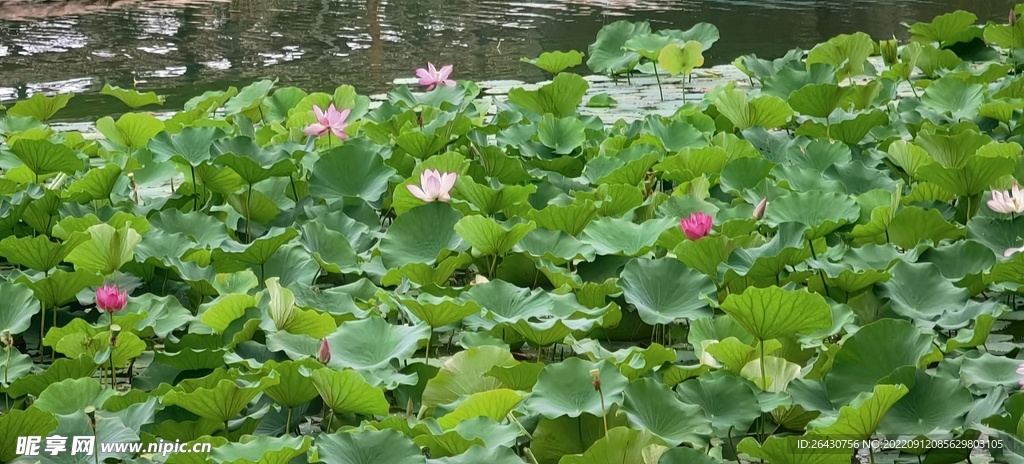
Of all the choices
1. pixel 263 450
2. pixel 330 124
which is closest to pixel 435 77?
pixel 330 124

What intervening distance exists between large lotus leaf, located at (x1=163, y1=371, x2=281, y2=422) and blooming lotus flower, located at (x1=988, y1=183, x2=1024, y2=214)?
4.22ft

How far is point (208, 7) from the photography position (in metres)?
7.66

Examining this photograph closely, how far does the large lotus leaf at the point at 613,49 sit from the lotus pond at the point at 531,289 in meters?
1.12

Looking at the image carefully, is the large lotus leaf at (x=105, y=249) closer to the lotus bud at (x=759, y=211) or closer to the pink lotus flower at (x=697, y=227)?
the pink lotus flower at (x=697, y=227)

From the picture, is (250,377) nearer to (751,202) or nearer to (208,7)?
(751,202)

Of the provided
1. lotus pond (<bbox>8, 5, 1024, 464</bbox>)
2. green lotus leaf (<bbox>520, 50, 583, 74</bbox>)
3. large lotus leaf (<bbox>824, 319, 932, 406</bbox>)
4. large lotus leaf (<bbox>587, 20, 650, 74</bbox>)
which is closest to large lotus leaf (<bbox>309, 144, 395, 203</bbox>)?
lotus pond (<bbox>8, 5, 1024, 464</bbox>)

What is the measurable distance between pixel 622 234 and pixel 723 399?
1.96 ft

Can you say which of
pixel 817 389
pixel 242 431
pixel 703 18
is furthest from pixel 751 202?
pixel 703 18

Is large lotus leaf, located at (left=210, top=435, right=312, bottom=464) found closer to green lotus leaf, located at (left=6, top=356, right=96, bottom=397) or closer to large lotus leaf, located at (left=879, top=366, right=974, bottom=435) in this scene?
green lotus leaf, located at (left=6, top=356, right=96, bottom=397)

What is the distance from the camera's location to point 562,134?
2.66 metres

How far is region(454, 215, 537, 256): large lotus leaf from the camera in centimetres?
177

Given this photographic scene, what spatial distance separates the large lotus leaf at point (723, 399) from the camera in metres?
1.32

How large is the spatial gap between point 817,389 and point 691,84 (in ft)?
8.73

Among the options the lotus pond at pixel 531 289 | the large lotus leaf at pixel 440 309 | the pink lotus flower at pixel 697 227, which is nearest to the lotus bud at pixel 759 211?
the lotus pond at pixel 531 289
